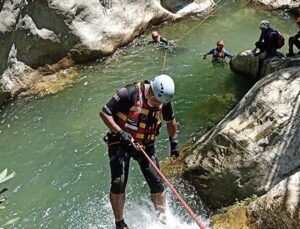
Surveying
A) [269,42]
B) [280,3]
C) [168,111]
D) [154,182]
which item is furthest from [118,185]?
[280,3]

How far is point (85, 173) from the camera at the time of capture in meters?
9.11

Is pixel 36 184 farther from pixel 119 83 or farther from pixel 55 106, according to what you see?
pixel 119 83

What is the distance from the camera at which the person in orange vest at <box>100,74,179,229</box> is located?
6008 millimetres

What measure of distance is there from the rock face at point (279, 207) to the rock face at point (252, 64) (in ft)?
19.6

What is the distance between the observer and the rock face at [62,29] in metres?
12.6

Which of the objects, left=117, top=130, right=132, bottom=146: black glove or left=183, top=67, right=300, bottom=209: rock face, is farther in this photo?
left=183, top=67, right=300, bottom=209: rock face

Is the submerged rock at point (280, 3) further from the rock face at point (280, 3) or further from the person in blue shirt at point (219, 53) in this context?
the person in blue shirt at point (219, 53)

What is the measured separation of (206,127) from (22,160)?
3.90m

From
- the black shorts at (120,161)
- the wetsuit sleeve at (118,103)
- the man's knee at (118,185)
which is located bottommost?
the man's knee at (118,185)

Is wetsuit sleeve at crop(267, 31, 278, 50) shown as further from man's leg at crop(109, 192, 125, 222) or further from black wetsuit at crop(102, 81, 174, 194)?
man's leg at crop(109, 192, 125, 222)

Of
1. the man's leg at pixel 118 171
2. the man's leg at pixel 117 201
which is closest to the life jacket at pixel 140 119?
the man's leg at pixel 118 171

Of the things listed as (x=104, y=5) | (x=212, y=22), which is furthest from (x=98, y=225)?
(x=212, y=22)

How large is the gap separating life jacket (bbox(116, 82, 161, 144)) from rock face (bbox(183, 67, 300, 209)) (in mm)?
1587

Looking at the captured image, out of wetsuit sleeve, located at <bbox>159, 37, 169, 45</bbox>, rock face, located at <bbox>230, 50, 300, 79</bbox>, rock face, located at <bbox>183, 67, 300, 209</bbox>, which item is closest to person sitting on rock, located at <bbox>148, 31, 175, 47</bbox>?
wetsuit sleeve, located at <bbox>159, 37, 169, 45</bbox>
